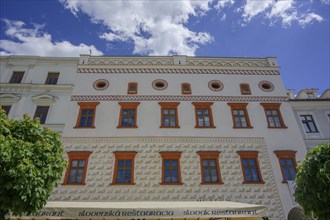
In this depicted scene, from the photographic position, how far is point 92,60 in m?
20.4

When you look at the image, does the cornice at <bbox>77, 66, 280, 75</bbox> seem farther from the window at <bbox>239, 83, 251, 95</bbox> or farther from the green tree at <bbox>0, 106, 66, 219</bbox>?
the green tree at <bbox>0, 106, 66, 219</bbox>

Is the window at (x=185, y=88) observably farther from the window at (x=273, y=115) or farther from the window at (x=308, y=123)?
the window at (x=308, y=123)

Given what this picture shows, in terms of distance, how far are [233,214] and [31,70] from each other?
18895 mm

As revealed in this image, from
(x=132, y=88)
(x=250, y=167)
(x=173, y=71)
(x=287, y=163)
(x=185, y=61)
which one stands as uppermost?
(x=185, y=61)

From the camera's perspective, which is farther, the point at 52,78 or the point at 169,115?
the point at 52,78

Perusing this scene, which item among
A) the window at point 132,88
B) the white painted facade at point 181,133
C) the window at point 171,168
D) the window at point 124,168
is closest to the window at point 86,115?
the white painted facade at point 181,133

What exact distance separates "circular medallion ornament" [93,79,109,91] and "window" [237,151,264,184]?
11.5 m

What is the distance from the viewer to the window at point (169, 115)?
17.4 metres

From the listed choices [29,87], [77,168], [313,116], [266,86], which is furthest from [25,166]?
[313,116]

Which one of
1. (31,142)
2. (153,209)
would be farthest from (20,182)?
(153,209)

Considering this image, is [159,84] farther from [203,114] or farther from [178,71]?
[203,114]

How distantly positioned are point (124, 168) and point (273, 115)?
11971mm

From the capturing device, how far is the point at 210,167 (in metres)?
15.8

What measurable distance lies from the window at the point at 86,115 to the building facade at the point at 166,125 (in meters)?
0.08
